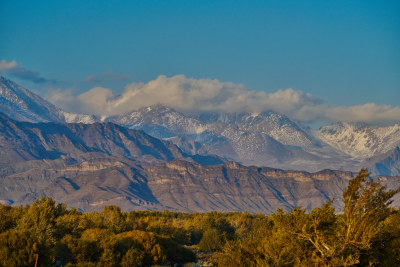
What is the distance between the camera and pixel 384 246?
6794 cm

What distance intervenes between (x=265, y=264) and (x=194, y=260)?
196ft

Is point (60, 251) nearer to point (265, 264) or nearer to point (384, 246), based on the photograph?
point (265, 264)

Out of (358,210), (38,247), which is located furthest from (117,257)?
(358,210)

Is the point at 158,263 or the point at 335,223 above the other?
the point at 335,223

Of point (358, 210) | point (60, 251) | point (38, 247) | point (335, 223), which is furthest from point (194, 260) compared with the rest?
point (358, 210)

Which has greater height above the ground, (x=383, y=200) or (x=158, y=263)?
(x=383, y=200)

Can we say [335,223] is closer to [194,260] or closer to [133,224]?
[194,260]

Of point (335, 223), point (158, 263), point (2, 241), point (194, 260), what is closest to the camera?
point (335, 223)

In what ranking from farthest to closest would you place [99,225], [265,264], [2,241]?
[99,225], [2,241], [265,264]

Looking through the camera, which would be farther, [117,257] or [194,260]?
[194,260]

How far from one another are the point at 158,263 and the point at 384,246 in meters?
48.0

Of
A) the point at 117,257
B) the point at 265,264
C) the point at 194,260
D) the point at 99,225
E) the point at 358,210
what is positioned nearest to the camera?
the point at 358,210

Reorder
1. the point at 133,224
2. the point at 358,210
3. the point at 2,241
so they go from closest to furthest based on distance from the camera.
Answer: the point at 358,210
the point at 2,241
the point at 133,224

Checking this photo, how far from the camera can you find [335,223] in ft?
219
